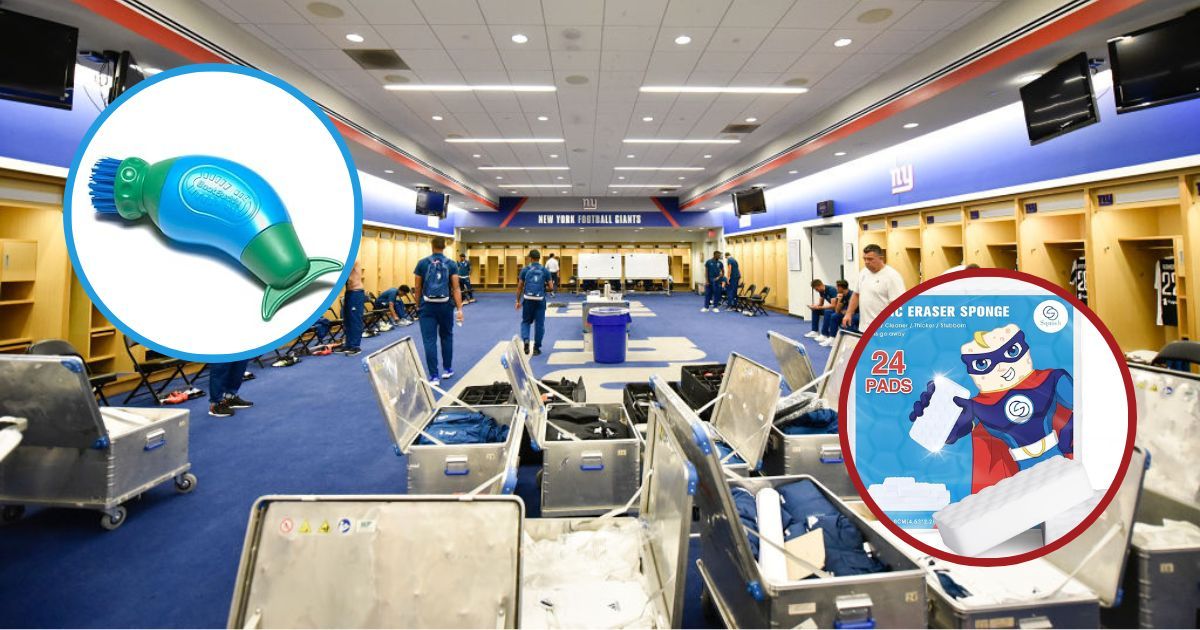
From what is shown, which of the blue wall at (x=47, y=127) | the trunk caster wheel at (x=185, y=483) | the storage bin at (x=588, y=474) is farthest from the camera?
the blue wall at (x=47, y=127)

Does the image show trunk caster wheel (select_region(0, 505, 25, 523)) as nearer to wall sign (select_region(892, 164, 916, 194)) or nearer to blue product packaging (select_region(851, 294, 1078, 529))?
blue product packaging (select_region(851, 294, 1078, 529))

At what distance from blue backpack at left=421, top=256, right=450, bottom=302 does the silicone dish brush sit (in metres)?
5.41

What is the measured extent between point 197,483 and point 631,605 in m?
3.17

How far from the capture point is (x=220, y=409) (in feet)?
15.2

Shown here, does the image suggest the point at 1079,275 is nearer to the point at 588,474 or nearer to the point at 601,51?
the point at 601,51

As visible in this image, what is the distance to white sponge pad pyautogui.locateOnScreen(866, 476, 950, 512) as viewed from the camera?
0.44 metres

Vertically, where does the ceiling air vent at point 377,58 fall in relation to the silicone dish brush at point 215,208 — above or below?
above

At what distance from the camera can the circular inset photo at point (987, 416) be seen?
16.3 inches

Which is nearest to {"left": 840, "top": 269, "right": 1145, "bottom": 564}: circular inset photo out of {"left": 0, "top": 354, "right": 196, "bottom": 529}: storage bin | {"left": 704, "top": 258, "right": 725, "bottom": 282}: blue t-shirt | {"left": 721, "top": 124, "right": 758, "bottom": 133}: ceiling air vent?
{"left": 0, "top": 354, "right": 196, "bottom": 529}: storage bin

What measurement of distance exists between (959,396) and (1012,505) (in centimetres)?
10

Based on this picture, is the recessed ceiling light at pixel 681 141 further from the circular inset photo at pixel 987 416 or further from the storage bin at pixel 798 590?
the circular inset photo at pixel 987 416

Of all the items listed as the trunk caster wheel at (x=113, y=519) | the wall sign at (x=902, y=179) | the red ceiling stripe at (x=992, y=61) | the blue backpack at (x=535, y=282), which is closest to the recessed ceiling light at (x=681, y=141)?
the red ceiling stripe at (x=992, y=61)

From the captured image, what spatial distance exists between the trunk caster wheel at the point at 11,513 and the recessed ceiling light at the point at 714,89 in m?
6.82

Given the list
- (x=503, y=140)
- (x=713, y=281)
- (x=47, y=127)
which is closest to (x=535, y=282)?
(x=503, y=140)
